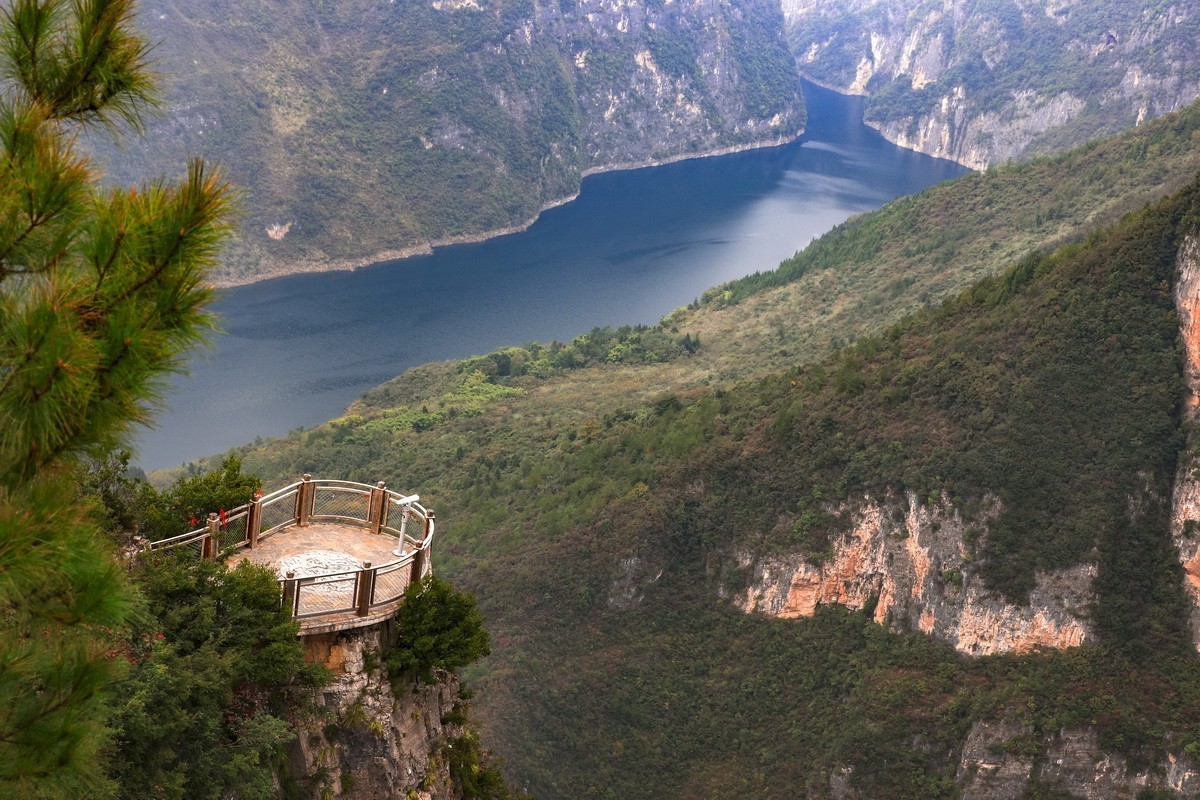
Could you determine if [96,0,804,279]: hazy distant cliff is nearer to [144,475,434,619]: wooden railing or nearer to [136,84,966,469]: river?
[136,84,966,469]: river

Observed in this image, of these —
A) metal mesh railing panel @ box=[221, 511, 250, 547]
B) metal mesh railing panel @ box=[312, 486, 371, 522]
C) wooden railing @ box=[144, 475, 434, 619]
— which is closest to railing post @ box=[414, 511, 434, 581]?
wooden railing @ box=[144, 475, 434, 619]

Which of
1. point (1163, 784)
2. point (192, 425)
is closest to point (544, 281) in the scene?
point (192, 425)

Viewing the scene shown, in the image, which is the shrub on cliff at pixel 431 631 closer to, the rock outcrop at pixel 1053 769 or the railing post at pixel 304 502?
the railing post at pixel 304 502

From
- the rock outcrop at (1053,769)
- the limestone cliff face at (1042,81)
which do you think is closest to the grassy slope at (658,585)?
the rock outcrop at (1053,769)

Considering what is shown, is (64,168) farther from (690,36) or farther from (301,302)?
(690,36)

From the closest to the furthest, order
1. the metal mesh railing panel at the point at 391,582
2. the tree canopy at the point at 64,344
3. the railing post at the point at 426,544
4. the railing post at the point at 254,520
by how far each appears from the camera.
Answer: the tree canopy at the point at 64,344 < the metal mesh railing panel at the point at 391,582 < the railing post at the point at 254,520 < the railing post at the point at 426,544

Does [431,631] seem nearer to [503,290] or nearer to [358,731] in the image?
[358,731]
